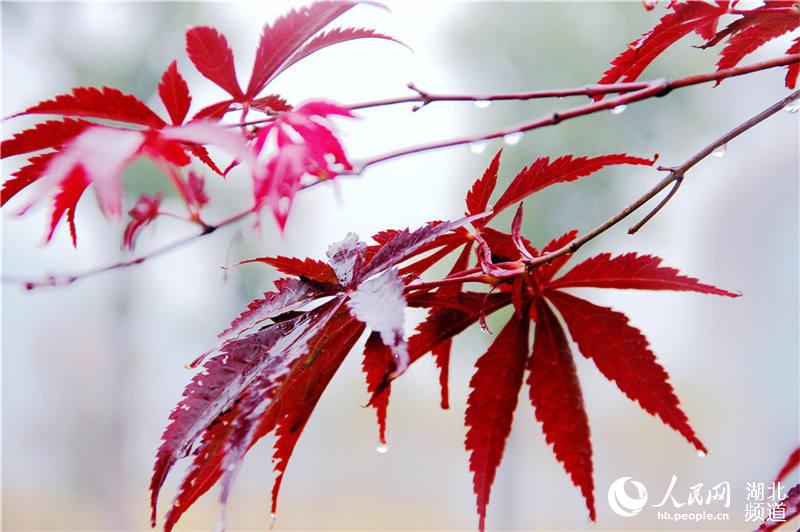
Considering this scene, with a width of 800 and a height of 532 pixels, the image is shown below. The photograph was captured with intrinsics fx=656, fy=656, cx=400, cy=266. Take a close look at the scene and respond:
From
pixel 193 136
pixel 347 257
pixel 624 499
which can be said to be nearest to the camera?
pixel 193 136

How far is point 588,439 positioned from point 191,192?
0.25 m

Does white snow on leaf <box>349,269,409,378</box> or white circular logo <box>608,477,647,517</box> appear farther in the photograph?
white circular logo <box>608,477,647,517</box>

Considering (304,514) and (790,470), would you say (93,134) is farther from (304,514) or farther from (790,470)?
(304,514)

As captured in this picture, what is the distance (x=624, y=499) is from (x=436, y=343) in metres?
0.46

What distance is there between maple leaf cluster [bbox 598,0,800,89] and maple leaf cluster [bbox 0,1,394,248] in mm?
130

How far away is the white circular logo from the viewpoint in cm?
68

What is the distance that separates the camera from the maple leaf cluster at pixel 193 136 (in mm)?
213

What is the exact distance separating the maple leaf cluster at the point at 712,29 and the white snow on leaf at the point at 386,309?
182 millimetres

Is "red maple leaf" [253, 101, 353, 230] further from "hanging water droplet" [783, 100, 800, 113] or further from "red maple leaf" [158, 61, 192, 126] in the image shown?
"hanging water droplet" [783, 100, 800, 113]

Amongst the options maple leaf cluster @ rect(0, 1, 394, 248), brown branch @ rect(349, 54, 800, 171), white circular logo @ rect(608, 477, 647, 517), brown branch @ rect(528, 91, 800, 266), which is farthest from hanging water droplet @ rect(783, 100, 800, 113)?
white circular logo @ rect(608, 477, 647, 517)

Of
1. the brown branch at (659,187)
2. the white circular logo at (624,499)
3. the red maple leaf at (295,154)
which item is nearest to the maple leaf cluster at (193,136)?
the red maple leaf at (295,154)

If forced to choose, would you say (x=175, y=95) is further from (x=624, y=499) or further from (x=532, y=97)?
(x=624, y=499)

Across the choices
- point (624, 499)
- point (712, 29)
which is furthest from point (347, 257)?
point (624, 499)

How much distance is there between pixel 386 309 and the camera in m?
0.25
